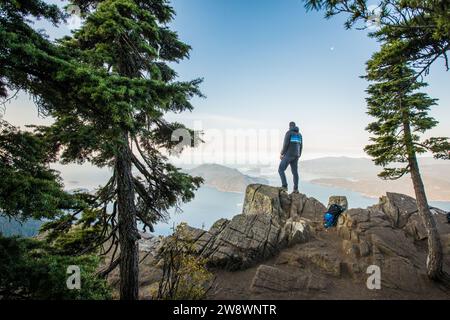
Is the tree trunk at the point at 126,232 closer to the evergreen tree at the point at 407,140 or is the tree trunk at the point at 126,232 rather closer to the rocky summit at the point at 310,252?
the rocky summit at the point at 310,252

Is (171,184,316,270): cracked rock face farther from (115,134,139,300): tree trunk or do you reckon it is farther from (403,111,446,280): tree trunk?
(403,111,446,280): tree trunk

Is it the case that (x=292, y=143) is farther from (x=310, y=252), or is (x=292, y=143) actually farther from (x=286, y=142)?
(x=310, y=252)

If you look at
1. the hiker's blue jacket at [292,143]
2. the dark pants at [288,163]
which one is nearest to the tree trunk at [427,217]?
the hiker's blue jacket at [292,143]

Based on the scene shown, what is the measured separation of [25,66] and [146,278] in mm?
9264

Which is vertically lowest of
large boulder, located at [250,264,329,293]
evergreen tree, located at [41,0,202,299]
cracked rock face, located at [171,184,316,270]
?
large boulder, located at [250,264,329,293]

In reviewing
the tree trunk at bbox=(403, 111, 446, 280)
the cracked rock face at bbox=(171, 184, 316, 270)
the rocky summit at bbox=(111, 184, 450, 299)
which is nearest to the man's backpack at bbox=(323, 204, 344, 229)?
the rocky summit at bbox=(111, 184, 450, 299)

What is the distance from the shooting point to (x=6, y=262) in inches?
134

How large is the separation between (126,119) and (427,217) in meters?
12.1

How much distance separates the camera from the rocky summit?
28.3 feet

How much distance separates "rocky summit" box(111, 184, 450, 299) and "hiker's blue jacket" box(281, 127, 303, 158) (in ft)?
9.04

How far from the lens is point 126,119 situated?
4.07 metres

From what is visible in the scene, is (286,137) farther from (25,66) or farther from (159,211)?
(25,66)

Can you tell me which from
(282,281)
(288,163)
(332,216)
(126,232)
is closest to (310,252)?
(282,281)

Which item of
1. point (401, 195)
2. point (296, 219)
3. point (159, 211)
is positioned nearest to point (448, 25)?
point (159, 211)
